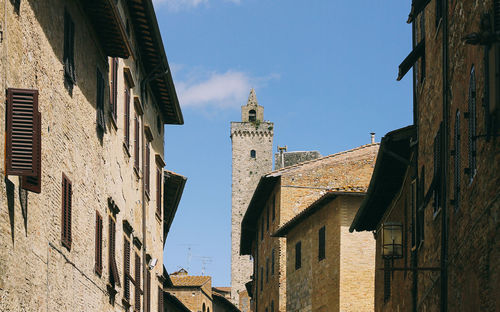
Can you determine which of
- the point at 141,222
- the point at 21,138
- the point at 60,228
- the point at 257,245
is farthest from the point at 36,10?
the point at 257,245

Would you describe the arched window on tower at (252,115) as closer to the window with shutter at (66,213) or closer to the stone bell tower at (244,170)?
the stone bell tower at (244,170)

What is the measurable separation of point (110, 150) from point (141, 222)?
467cm

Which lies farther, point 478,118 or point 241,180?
point 241,180

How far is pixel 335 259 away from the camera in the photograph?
31.1 m

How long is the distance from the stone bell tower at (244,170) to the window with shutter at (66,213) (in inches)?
3237

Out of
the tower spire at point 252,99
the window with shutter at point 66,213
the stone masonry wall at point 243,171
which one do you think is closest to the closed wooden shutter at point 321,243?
the window with shutter at point 66,213

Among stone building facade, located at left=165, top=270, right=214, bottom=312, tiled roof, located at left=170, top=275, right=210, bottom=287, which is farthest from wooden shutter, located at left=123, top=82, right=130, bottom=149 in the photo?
tiled roof, located at left=170, top=275, right=210, bottom=287

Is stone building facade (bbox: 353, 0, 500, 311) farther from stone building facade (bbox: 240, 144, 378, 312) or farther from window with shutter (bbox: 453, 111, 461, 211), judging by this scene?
stone building facade (bbox: 240, 144, 378, 312)

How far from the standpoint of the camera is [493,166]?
9375mm

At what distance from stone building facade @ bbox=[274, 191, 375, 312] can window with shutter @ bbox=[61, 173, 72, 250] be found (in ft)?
56.2

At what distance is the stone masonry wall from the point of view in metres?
97.3

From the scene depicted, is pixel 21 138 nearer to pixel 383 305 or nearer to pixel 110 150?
pixel 110 150

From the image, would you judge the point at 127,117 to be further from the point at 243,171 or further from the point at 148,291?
the point at 243,171

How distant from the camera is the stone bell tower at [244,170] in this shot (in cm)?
9716
